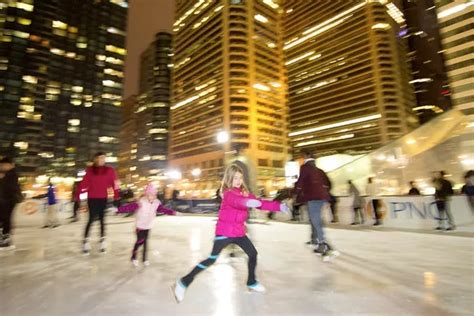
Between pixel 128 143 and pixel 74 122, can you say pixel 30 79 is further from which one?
pixel 128 143

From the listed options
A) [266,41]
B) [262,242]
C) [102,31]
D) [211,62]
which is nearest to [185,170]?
[211,62]

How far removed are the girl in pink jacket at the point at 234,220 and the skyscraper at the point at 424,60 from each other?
522 ft

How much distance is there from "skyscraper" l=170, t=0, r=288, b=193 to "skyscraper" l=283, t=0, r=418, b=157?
14098 millimetres

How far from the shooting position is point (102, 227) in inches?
234

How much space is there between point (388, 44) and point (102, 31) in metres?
106

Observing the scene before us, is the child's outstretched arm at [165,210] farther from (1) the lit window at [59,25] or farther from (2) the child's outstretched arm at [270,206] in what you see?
(1) the lit window at [59,25]

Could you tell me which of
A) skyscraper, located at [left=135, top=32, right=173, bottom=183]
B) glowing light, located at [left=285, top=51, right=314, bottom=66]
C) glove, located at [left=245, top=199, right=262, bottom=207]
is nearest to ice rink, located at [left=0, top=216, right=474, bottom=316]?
glove, located at [left=245, top=199, right=262, bottom=207]

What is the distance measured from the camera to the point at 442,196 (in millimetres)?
9047

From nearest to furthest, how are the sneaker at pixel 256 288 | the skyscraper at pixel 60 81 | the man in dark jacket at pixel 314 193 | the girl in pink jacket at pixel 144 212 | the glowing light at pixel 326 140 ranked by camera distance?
the sneaker at pixel 256 288
the girl in pink jacket at pixel 144 212
the man in dark jacket at pixel 314 193
the skyscraper at pixel 60 81
the glowing light at pixel 326 140

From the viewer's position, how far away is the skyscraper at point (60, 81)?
91.1 metres

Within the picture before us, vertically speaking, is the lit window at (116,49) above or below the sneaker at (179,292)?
above

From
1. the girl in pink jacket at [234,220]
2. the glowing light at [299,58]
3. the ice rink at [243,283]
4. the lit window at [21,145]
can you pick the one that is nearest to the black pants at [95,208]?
the ice rink at [243,283]

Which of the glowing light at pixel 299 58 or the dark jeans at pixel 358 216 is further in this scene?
the glowing light at pixel 299 58

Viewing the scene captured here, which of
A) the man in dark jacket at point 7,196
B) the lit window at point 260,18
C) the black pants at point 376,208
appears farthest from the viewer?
the lit window at point 260,18
